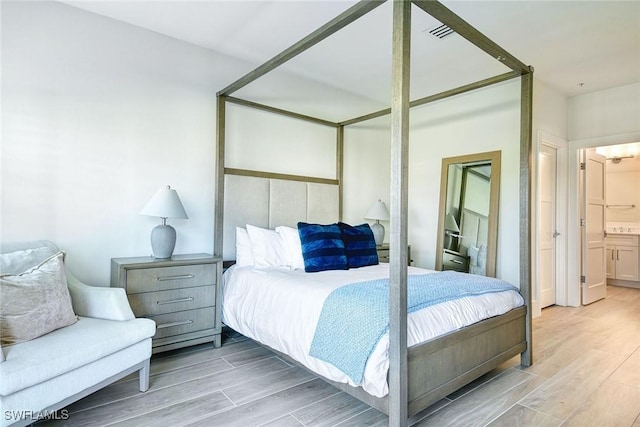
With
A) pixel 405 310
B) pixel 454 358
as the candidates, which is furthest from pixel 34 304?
pixel 454 358

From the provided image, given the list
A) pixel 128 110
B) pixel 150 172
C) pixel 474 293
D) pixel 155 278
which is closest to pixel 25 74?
pixel 128 110

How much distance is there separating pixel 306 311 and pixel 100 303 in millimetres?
1304

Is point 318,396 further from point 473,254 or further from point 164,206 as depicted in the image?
point 473,254

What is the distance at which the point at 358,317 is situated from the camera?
6.21 feet

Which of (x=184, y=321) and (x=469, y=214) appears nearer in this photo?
(x=184, y=321)

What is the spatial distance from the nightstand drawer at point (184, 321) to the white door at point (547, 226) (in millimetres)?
3869

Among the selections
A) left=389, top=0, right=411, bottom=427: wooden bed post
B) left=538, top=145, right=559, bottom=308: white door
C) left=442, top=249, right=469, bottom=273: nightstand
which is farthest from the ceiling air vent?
left=442, top=249, right=469, bottom=273: nightstand

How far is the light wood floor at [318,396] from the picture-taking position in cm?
193

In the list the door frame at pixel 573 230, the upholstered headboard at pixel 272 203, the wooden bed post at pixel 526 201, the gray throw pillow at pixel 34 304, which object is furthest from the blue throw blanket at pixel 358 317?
the door frame at pixel 573 230

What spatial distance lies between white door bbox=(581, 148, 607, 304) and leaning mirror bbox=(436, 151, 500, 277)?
154 cm

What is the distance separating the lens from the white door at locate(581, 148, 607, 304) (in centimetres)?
459

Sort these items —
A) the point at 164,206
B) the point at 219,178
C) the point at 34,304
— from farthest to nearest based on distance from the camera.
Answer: the point at 219,178 → the point at 164,206 → the point at 34,304

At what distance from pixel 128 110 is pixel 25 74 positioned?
0.68m

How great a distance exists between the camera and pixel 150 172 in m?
3.02
